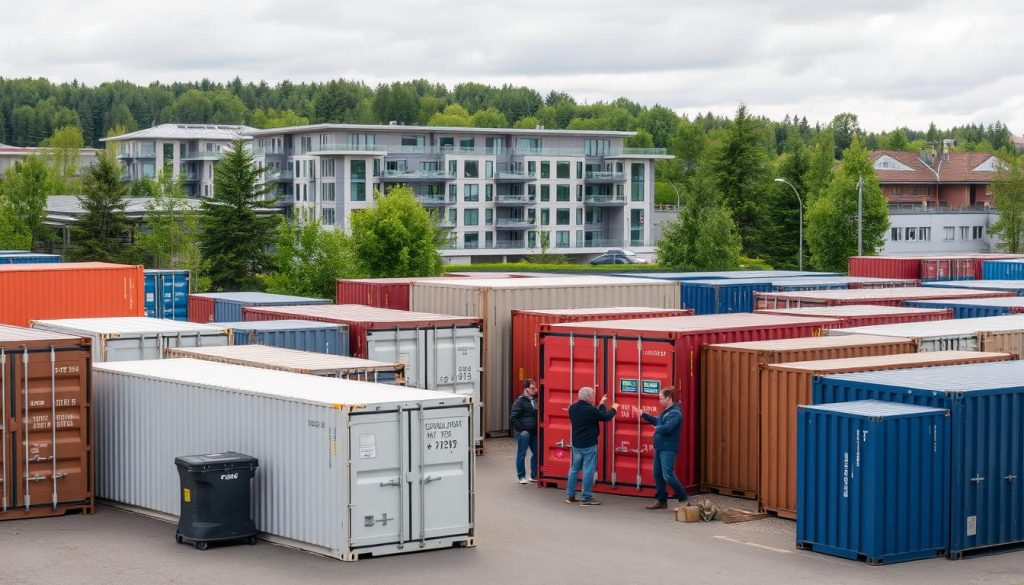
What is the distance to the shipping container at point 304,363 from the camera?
20.3 m

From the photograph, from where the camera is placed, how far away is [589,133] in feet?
365

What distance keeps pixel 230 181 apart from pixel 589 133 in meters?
49.3

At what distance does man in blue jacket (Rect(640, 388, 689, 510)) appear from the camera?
19.7m

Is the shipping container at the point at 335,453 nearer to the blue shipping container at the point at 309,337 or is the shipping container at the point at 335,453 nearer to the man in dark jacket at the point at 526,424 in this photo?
the man in dark jacket at the point at 526,424

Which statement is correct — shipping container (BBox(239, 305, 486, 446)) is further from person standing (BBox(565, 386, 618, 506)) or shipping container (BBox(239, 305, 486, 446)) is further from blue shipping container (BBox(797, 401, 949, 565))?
blue shipping container (BBox(797, 401, 949, 565))

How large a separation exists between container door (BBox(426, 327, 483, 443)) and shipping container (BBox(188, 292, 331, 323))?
28.4 feet

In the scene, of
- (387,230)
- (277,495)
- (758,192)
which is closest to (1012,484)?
(277,495)

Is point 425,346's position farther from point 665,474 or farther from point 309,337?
point 665,474

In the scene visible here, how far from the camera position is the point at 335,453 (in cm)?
1599

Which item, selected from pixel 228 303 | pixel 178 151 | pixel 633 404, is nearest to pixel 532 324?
pixel 633 404

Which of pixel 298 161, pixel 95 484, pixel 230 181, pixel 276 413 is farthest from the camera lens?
pixel 298 161

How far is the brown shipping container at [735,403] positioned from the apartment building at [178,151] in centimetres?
13020

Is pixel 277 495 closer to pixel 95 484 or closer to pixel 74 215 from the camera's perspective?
pixel 95 484

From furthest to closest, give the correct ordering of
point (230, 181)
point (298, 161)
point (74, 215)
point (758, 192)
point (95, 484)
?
point (298, 161)
point (758, 192)
point (74, 215)
point (230, 181)
point (95, 484)
